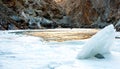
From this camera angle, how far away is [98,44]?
26.1 feet

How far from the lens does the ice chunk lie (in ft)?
25.6

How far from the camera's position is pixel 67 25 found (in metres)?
61.1

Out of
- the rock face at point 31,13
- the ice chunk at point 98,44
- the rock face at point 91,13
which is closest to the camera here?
the ice chunk at point 98,44

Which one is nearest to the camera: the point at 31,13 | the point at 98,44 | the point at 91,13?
the point at 98,44

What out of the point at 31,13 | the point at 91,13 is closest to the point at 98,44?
the point at 31,13

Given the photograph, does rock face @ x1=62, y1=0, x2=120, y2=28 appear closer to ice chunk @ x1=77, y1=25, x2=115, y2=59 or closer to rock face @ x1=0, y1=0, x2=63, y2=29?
rock face @ x1=0, y1=0, x2=63, y2=29

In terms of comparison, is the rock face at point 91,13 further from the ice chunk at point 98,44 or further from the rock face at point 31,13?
the ice chunk at point 98,44

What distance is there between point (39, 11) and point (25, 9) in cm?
434

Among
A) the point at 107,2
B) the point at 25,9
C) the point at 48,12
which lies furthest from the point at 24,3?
the point at 107,2

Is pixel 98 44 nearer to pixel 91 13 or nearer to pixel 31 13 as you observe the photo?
pixel 31 13

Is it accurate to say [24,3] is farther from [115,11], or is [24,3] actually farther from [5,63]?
[5,63]

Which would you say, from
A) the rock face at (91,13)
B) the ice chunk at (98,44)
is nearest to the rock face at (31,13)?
the rock face at (91,13)

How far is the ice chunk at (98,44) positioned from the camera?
779 centimetres

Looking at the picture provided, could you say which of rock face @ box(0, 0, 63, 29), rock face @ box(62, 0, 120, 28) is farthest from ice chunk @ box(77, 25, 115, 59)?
rock face @ box(62, 0, 120, 28)
